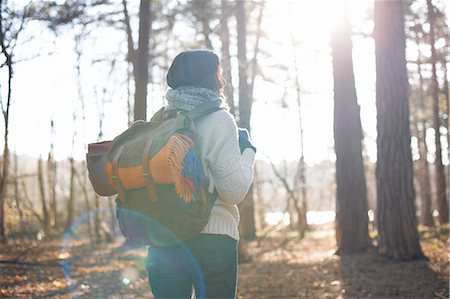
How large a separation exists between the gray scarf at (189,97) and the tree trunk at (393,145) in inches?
252

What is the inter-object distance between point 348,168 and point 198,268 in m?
8.64

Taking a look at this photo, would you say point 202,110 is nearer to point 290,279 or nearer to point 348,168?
point 290,279

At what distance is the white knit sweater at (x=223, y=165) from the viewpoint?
2.36m

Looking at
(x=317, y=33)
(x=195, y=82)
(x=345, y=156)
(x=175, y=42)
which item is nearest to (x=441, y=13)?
(x=317, y=33)

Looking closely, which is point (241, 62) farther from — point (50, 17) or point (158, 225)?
point (158, 225)

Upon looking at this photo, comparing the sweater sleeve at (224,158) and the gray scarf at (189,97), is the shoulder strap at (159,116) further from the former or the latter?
the sweater sleeve at (224,158)

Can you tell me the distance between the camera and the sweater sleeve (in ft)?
7.73

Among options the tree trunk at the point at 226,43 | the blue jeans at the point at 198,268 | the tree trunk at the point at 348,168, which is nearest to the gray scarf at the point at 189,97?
the blue jeans at the point at 198,268

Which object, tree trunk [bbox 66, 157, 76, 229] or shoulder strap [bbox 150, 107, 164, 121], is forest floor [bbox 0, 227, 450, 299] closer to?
shoulder strap [bbox 150, 107, 164, 121]

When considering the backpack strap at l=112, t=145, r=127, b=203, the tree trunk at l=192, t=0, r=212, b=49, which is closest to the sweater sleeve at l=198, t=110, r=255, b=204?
the backpack strap at l=112, t=145, r=127, b=203

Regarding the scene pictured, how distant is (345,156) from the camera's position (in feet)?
34.7

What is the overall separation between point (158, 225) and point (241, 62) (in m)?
10.7

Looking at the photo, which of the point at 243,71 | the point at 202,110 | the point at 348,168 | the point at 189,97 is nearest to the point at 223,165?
the point at 202,110

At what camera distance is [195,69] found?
99.3 inches
